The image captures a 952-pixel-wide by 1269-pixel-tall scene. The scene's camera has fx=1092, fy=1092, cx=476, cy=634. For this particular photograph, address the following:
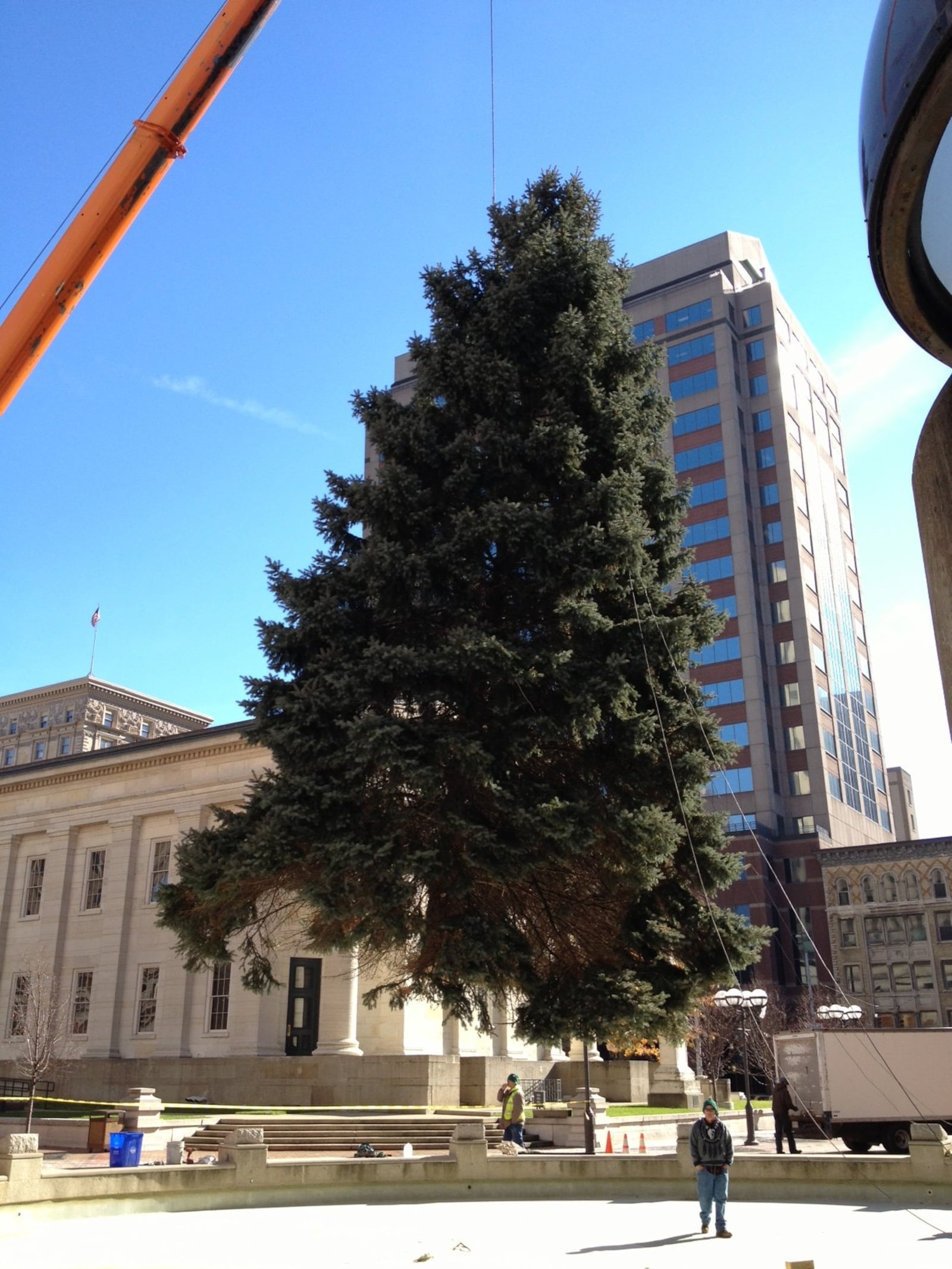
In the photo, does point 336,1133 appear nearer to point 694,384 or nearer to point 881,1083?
point 881,1083

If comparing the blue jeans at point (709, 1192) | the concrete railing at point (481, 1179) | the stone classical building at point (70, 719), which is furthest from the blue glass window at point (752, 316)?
the blue jeans at point (709, 1192)

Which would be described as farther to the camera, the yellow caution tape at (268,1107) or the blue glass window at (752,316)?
the blue glass window at (752,316)

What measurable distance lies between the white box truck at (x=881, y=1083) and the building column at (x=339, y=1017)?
50.8 feet

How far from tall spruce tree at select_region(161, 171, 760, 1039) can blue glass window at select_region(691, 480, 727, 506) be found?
71.9 meters

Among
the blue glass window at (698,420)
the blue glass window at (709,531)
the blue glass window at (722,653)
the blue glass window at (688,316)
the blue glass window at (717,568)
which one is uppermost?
the blue glass window at (688,316)

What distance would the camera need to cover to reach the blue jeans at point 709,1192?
582 inches

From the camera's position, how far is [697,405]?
96250 millimetres

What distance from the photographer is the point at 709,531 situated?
9275 cm

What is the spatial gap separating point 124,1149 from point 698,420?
84.6 metres

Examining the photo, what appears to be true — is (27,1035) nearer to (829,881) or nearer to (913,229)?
(913,229)

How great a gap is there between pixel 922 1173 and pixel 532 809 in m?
8.45

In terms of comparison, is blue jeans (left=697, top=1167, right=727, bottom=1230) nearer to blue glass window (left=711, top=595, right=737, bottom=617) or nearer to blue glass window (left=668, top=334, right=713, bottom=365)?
blue glass window (left=711, top=595, right=737, bottom=617)

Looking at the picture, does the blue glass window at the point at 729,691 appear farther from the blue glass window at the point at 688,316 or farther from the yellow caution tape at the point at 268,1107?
the yellow caution tape at the point at 268,1107

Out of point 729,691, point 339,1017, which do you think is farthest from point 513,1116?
point 729,691
